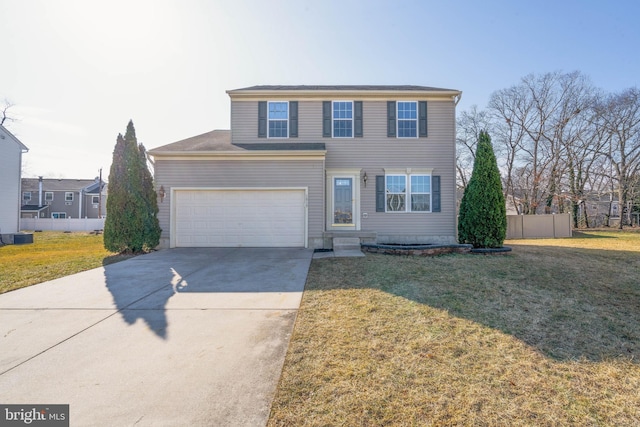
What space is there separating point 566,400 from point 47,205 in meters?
45.7

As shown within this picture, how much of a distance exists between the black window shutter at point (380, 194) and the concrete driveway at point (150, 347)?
562cm

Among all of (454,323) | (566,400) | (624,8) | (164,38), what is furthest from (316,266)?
(624,8)

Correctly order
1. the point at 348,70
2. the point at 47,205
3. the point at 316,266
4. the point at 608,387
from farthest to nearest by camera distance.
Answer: the point at 47,205 < the point at 348,70 < the point at 316,266 < the point at 608,387

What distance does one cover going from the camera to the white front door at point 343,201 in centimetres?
1029

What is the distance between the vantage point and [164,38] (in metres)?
7.43

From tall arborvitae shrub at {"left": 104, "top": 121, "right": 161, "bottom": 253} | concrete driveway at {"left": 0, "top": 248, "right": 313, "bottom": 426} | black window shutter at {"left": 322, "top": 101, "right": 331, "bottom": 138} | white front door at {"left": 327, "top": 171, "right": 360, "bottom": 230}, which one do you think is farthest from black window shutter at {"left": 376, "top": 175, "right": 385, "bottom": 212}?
tall arborvitae shrub at {"left": 104, "top": 121, "right": 161, "bottom": 253}

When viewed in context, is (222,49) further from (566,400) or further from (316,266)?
(566,400)

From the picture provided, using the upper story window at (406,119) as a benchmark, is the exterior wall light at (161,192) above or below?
below

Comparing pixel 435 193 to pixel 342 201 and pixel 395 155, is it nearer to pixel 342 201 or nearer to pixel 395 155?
pixel 395 155

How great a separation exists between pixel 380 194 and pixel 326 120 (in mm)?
3437

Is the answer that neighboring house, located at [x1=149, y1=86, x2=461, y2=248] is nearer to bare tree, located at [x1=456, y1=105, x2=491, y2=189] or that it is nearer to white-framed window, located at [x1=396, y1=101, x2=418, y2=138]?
white-framed window, located at [x1=396, y1=101, x2=418, y2=138]

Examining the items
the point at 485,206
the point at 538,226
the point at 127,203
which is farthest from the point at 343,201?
the point at 538,226

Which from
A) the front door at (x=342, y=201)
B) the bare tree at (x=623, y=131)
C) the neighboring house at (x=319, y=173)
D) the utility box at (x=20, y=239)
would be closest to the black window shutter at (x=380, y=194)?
the neighboring house at (x=319, y=173)

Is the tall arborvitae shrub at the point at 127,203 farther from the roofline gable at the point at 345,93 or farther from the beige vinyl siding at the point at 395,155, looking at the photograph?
the beige vinyl siding at the point at 395,155
